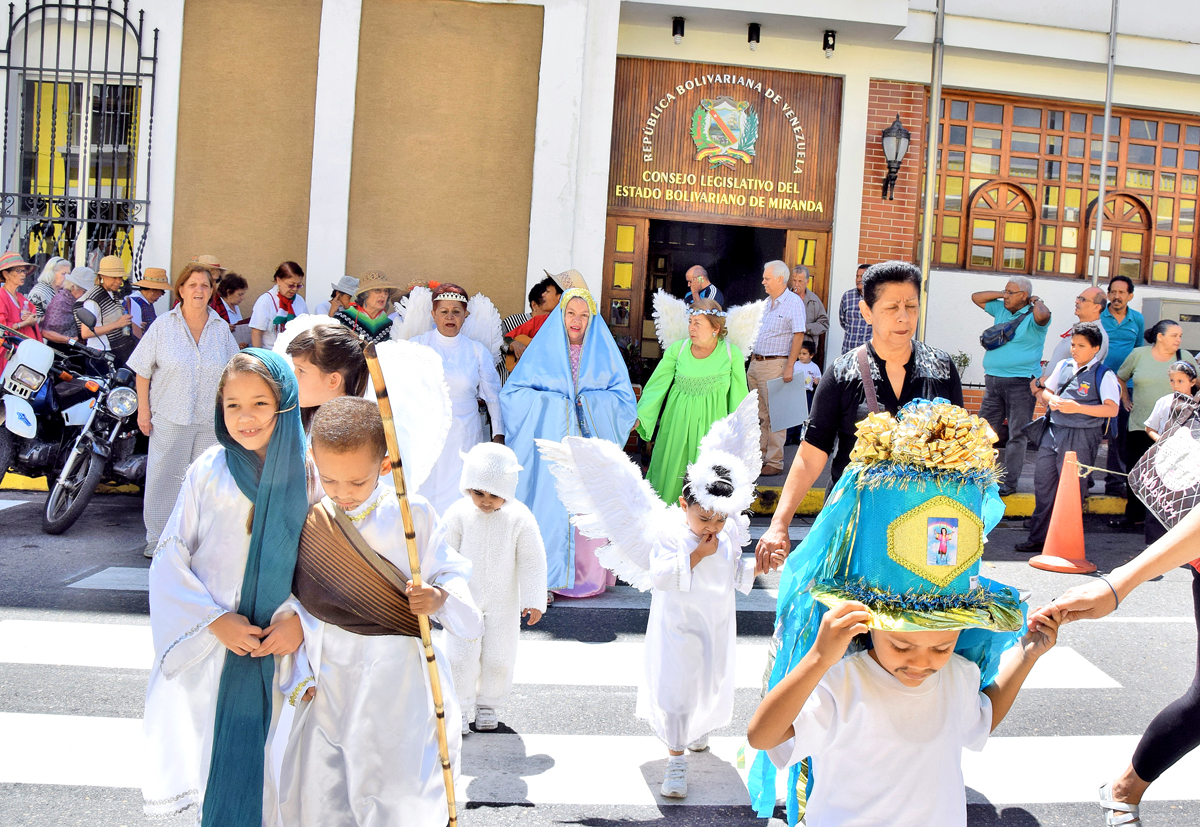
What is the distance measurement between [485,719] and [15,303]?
7034 millimetres

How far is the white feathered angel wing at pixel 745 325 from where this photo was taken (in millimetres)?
7938

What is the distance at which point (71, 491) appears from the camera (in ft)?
25.9

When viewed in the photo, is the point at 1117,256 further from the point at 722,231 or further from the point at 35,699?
the point at 35,699

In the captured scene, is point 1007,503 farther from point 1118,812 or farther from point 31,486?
point 31,486

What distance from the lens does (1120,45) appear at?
12.6 m

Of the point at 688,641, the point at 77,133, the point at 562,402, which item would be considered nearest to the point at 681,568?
the point at 688,641

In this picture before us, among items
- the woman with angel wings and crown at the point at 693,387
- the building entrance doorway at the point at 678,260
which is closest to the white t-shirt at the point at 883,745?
the woman with angel wings and crown at the point at 693,387

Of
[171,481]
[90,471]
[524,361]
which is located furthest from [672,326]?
[90,471]

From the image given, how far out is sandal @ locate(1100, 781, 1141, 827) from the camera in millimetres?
3803

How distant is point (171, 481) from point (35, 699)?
283 centimetres

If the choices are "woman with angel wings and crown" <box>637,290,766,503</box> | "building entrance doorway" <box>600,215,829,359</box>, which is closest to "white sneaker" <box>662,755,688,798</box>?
"woman with angel wings and crown" <box>637,290,766,503</box>

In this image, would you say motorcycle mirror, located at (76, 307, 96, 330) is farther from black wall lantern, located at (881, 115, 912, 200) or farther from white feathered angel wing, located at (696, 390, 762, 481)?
black wall lantern, located at (881, 115, 912, 200)

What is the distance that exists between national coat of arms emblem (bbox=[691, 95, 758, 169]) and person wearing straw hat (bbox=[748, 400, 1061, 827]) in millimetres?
10051

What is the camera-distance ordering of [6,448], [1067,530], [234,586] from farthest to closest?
[1067,530] → [6,448] → [234,586]
